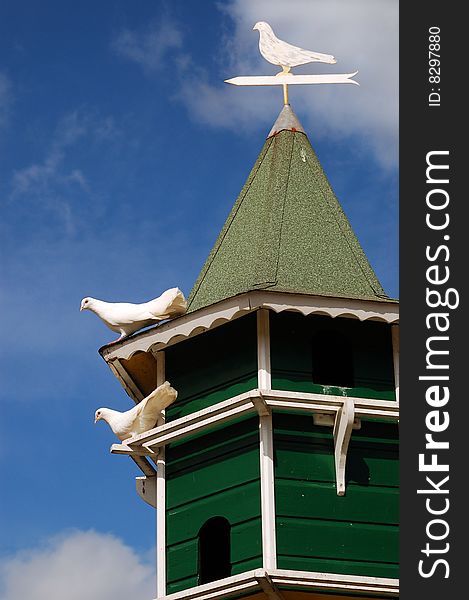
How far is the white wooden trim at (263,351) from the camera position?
53.9 ft

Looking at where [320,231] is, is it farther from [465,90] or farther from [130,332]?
[465,90]

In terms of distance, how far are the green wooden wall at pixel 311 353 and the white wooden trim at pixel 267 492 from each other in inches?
22.0

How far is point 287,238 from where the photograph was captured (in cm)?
1780

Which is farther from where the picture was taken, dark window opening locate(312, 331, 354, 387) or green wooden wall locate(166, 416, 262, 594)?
dark window opening locate(312, 331, 354, 387)

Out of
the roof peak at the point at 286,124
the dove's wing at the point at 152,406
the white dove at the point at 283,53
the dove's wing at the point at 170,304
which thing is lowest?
the dove's wing at the point at 152,406

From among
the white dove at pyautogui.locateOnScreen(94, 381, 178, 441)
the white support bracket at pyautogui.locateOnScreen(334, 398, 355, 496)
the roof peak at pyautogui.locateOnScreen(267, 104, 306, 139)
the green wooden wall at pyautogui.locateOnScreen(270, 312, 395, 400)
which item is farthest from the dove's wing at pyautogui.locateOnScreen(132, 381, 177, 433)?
the roof peak at pyautogui.locateOnScreen(267, 104, 306, 139)

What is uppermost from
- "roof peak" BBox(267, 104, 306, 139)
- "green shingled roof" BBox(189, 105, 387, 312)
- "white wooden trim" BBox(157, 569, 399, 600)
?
"roof peak" BBox(267, 104, 306, 139)

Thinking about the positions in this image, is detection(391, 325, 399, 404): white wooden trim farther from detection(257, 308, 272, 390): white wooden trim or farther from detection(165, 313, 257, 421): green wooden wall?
detection(165, 313, 257, 421): green wooden wall

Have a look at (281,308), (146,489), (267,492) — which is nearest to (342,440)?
(267,492)

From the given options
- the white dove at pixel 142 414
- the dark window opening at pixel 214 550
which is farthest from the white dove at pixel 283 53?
the dark window opening at pixel 214 550

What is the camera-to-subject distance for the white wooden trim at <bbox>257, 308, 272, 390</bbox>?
1642 centimetres

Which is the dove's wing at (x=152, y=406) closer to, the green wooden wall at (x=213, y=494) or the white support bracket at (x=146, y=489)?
the green wooden wall at (x=213, y=494)

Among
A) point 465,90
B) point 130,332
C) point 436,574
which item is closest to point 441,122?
point 465,90

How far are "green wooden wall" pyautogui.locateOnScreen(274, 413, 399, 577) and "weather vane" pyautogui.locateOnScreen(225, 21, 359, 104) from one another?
184 inches
